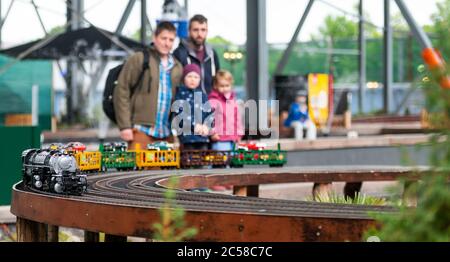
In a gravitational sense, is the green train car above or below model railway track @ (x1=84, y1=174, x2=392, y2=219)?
above

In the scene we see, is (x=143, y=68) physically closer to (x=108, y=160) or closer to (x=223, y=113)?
(x=223, y=113)

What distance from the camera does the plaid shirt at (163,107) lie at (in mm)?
13484

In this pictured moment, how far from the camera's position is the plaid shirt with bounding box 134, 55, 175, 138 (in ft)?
44.2

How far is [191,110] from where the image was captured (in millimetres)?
13445

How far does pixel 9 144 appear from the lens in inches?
557

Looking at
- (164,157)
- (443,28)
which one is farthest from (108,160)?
(443,28)

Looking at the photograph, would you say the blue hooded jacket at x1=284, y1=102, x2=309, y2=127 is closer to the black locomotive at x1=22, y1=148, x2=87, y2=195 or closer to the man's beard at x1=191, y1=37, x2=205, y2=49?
the man's beard at x1=191, y1=37, x2=205, y2=49

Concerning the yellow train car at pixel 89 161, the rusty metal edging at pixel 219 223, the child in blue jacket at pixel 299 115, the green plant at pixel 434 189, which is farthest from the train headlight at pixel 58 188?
the child in blue jacket at pixel 299 115

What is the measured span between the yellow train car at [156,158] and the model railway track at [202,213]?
2.43m

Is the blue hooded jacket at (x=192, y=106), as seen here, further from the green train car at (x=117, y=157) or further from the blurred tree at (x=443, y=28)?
the blurred tree at (x=443, y=28)

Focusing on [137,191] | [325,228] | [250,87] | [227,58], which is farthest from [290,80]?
[227,58]

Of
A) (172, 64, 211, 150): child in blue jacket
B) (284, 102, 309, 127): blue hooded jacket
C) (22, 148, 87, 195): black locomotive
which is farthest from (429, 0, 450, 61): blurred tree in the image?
(284, 102, 309, 127): blue hooded jacket

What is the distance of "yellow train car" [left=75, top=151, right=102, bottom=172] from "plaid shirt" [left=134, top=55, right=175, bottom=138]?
1923 mm

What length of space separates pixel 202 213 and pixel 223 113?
7248 mm
